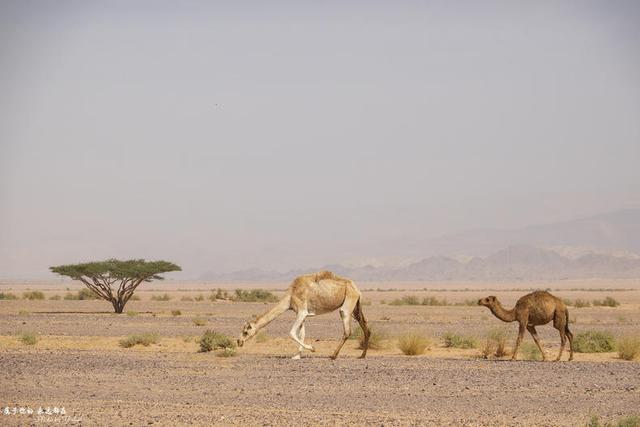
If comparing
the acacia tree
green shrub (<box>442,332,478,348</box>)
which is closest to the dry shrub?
green shrub (<box>442,332,478,348</box>)

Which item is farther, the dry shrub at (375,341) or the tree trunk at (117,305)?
the tree trunk at (117,305)

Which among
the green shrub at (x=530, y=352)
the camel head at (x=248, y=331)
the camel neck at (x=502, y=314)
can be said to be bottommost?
the green shrub at (x=530, y=352)

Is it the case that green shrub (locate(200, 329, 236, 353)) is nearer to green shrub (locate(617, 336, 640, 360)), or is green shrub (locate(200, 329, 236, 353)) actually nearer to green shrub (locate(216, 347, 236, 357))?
green shrub (locate(216, 347, 236, 357))

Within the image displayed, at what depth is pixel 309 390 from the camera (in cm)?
1644

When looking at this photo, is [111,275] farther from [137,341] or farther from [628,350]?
[628,350]

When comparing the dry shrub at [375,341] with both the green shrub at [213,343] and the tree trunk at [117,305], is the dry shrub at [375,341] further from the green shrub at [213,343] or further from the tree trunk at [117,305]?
the tree trunk at [117,305]

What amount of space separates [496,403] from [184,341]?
14.0m

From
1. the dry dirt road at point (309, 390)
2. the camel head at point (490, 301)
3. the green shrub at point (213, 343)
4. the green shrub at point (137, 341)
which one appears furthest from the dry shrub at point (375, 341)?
the green shrub at point (137, 341)

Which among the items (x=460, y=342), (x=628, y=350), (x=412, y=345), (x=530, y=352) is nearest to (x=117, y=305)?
(x=460, y=342)

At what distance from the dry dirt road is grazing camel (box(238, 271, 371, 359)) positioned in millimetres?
691

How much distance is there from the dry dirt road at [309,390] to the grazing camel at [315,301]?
2.27 ft

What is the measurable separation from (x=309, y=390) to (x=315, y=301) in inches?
208

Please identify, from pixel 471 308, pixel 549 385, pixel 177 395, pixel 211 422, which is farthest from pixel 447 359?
pixel 471 308

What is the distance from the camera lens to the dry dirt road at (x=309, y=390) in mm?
13680
